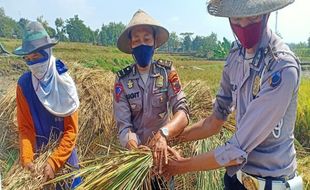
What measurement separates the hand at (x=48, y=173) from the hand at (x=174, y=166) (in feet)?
2.49

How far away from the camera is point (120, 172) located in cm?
173

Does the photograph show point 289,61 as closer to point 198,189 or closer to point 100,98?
point 198,189

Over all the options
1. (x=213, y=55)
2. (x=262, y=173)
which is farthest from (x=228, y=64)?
(x=213, y=55)

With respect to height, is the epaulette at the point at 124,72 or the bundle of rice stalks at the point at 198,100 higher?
the epaulette at the point at 124,72

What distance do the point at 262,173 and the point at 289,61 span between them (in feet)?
1.47

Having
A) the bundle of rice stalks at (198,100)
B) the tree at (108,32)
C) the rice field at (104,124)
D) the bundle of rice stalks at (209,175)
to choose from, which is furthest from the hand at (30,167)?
the tree at (108,32)

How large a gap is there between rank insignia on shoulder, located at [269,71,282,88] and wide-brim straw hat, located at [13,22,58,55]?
1.50 m

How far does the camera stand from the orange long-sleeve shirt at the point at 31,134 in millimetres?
2379

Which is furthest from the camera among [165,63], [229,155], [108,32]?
[108,32]

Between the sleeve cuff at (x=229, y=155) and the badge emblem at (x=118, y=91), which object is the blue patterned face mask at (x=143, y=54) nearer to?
the badge emblem at (x=118, y=91)

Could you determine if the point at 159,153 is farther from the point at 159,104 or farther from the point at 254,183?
the point at 159,104

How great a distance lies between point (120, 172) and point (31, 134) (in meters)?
0.96

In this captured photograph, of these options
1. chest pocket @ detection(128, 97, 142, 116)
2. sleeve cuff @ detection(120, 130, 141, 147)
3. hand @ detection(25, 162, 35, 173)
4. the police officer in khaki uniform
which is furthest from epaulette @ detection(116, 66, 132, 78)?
hand @ detection(25, 162, 35, 173)

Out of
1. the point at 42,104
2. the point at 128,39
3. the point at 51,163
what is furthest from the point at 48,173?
the point at 128,39
